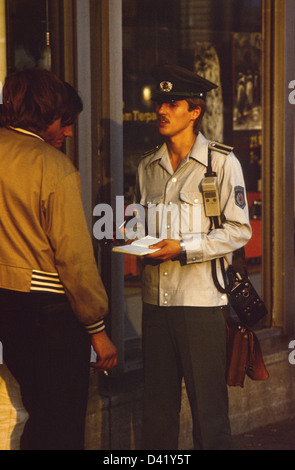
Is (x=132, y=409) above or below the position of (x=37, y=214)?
below

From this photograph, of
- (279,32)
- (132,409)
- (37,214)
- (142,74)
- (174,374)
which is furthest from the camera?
(142,74)

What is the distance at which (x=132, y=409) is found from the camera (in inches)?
193

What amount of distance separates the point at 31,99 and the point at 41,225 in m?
0.49

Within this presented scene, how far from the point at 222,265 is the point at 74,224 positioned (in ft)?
3.80

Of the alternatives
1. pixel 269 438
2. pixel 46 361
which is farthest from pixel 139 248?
pixel 269 438

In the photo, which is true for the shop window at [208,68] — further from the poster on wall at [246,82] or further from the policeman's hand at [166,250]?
the policeman's hand at [166,250]

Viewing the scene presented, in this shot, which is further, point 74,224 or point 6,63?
point 6,63

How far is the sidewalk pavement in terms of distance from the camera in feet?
17.5

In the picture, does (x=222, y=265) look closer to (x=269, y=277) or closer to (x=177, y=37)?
(x=269, y=277)

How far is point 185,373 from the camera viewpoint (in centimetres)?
395

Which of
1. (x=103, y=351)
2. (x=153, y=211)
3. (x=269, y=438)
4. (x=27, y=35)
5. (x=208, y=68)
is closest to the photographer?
(x=103, y=351)

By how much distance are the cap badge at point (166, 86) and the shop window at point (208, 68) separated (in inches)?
53.2

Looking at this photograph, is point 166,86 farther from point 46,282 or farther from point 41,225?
point 46,282
